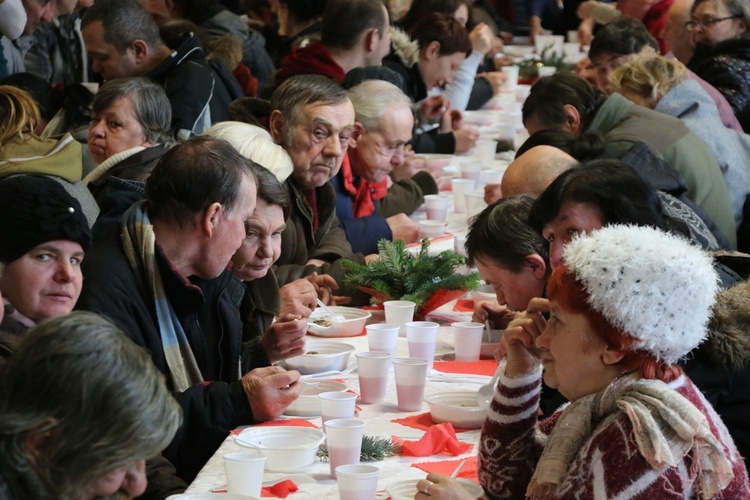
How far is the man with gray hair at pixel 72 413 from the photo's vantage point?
159cm

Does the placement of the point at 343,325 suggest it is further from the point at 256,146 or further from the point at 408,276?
the point at 256,146

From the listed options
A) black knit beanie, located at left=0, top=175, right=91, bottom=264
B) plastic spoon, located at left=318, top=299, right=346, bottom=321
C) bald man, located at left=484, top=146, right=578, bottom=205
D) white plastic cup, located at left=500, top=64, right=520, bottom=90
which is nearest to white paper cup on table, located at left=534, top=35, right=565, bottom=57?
white plastic cup, located at left=500, top=64, right=520, bottom=90

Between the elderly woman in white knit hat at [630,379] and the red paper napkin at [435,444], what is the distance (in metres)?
0.38

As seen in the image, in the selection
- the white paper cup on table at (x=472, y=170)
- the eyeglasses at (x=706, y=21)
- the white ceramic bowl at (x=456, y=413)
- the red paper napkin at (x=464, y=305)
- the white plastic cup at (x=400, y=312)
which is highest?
the white ceramic bowl at (x=456, y=413)

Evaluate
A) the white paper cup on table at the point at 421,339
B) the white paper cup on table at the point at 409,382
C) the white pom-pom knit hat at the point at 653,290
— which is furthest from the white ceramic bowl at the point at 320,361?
the white pom-pom knit hat at the point at 653,290

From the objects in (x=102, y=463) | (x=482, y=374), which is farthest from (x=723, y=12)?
(x=102, y=463)

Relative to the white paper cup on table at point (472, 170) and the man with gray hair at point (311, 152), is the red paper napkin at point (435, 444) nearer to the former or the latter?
the man with gray hair at point (311, 152)

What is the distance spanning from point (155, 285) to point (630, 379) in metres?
1.44

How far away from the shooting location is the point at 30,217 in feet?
9.37

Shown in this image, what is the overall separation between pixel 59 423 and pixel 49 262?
1398 mm

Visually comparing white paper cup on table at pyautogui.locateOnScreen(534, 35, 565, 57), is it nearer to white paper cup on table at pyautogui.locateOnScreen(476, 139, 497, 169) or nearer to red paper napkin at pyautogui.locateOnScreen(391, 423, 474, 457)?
white paper cup on table at pyautogui.locateOnScreen(476, 139, 497, 169)

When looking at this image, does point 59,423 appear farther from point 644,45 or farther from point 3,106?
point 644,45

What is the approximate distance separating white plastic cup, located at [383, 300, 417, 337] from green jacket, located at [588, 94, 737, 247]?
A: 1.47 meters

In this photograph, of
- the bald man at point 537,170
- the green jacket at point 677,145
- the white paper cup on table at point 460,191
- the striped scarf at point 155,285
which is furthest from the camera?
the white paper cup on table at point 460,191
